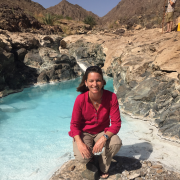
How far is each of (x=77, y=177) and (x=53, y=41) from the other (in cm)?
927

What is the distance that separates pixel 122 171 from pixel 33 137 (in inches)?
67.7

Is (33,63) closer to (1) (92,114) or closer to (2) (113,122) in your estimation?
(1) (92,114)

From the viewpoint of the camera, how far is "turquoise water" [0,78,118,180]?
5.97 ft

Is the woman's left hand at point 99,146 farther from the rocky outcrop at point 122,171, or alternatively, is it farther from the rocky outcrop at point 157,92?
the rocky outcrop at point 157,92

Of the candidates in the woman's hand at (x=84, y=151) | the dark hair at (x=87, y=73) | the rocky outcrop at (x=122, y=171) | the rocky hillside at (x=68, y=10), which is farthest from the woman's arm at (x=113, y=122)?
the rocky hillside at (x=68, y=10)

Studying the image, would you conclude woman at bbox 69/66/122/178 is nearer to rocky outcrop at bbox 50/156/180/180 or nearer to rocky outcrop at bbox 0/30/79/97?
rocky outcrop at bbox 50/156/180/180

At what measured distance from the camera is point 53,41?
957cm

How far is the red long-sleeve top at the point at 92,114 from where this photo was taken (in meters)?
1.42

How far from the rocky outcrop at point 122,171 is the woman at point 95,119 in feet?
0.38

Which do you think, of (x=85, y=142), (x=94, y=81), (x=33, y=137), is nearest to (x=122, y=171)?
(x=85, y=142)

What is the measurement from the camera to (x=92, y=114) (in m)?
1.45

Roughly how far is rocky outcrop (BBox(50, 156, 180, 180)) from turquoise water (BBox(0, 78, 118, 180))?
0.22 metres

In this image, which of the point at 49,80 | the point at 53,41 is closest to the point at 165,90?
the point at 49,80

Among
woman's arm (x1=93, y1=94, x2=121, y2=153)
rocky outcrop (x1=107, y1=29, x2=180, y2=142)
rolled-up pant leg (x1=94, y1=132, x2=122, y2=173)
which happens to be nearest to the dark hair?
woman's arm (x1=93, y1=94, x2=121, y2=153)
